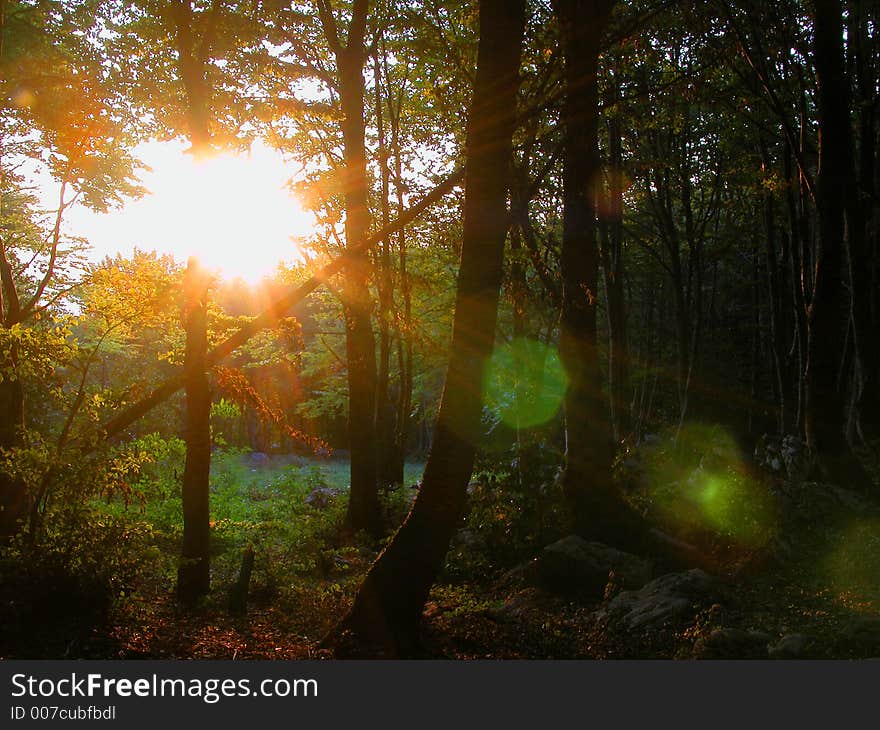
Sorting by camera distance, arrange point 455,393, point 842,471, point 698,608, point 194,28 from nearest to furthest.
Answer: point 455,393 → point 698,608 → point 194,28 → point 842,471

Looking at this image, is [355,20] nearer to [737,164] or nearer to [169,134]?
[169,134]

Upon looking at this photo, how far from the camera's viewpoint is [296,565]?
11172 mm

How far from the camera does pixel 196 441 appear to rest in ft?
29.9

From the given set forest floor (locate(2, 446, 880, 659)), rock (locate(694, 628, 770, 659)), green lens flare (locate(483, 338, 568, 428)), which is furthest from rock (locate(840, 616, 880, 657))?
green lens flare (locate(483, 338, 568, 428))

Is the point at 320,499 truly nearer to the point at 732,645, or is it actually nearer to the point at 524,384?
the point at 524,384

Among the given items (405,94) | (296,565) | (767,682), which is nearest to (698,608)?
(767,682)

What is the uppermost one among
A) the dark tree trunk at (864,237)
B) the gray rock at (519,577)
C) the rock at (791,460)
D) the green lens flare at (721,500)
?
the dark tree trunk at (864,237)

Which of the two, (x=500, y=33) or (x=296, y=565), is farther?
(x=296, y=565)

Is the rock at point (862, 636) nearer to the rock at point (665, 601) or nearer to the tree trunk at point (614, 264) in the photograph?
the rock at point (665, 601)

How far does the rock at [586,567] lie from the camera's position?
8.40m

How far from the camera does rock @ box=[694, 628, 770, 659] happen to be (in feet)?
18.1

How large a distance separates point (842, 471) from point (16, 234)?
19.9 m

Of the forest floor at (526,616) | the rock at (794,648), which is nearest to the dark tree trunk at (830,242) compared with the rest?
the forest floor at (526,616)

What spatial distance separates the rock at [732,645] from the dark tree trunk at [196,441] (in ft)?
21.4
